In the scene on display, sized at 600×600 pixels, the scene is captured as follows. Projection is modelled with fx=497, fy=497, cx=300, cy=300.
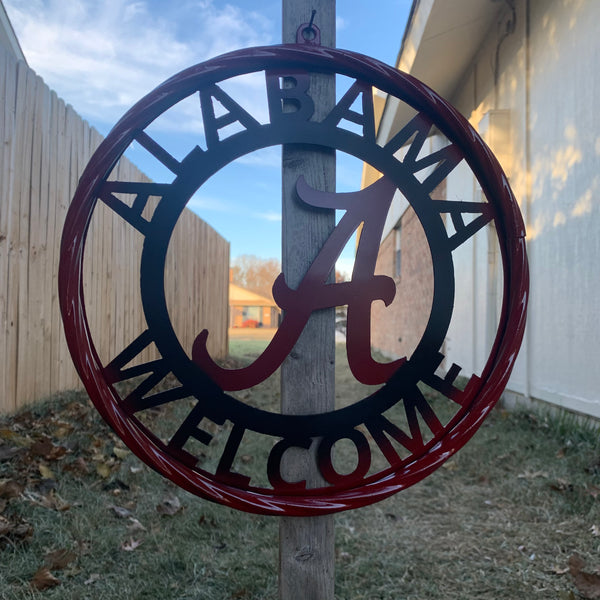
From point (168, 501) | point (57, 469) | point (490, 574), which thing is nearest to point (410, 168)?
point (490, 574)

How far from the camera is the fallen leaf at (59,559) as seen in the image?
1.91 metres

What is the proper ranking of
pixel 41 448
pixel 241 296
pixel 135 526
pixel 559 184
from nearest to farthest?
pixel 135 526, pixel 41 448, pixel 559 184, pixel 241 296

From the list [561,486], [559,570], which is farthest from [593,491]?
[559,570]

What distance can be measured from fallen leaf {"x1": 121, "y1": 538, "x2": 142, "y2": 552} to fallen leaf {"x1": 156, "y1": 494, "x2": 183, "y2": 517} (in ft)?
0.90

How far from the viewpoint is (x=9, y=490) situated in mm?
2211

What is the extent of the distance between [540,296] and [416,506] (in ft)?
7.49

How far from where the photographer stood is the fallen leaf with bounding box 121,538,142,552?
6.88ft

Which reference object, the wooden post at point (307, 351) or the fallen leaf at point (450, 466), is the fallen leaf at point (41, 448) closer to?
the wooden post at point (307, 351)

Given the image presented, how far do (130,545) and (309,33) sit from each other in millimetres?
2088

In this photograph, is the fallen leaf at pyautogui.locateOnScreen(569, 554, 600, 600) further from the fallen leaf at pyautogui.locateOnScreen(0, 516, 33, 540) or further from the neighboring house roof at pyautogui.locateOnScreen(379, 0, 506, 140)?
the neighboring house roof at pyautogui.locateOnScreen(379, 0, 506, 140)

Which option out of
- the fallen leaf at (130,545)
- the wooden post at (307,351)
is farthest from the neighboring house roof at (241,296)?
the wooden post at (307,351)

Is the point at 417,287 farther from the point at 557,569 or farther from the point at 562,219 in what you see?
the point at 557,569

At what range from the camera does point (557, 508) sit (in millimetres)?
2568

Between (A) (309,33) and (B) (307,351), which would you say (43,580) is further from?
(A) (309,33)
